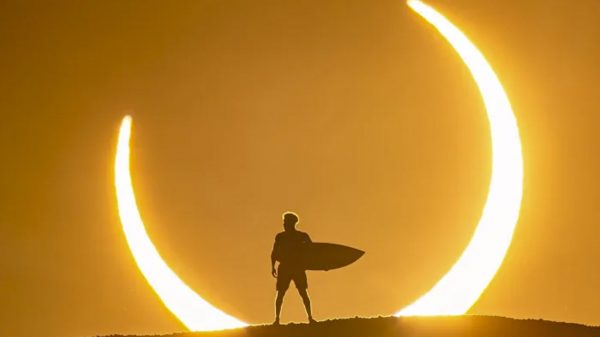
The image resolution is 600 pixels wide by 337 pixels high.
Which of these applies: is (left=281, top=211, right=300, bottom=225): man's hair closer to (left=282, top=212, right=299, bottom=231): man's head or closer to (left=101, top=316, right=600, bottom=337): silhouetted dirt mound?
(left=282, top=212, right=299, bottom=231): man's head

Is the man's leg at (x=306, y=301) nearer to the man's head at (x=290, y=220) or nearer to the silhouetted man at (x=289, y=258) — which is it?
the silhouetted man at (x=289, y=258)

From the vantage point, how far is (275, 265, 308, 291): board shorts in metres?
20.9

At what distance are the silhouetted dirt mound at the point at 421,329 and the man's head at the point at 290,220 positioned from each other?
2207 mm

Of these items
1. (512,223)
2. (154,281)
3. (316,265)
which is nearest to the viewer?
(316,265)

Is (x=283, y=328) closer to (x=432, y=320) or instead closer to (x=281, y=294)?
(x=281, y=294)

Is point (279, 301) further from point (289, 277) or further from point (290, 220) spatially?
point (290, 220)

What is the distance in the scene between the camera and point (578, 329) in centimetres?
2014

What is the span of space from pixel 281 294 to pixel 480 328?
4.47 m

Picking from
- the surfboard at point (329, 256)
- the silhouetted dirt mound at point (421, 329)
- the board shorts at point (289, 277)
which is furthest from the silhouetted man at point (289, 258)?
the silhouetted dirt mound at point (421, 329)

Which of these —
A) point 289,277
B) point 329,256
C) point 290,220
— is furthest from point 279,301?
point 329,256

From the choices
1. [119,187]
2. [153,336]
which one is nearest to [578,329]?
[153,336]

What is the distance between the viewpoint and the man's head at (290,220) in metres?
20.5

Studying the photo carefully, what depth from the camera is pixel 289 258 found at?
20.8 metres

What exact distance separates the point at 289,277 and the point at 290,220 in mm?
1357
